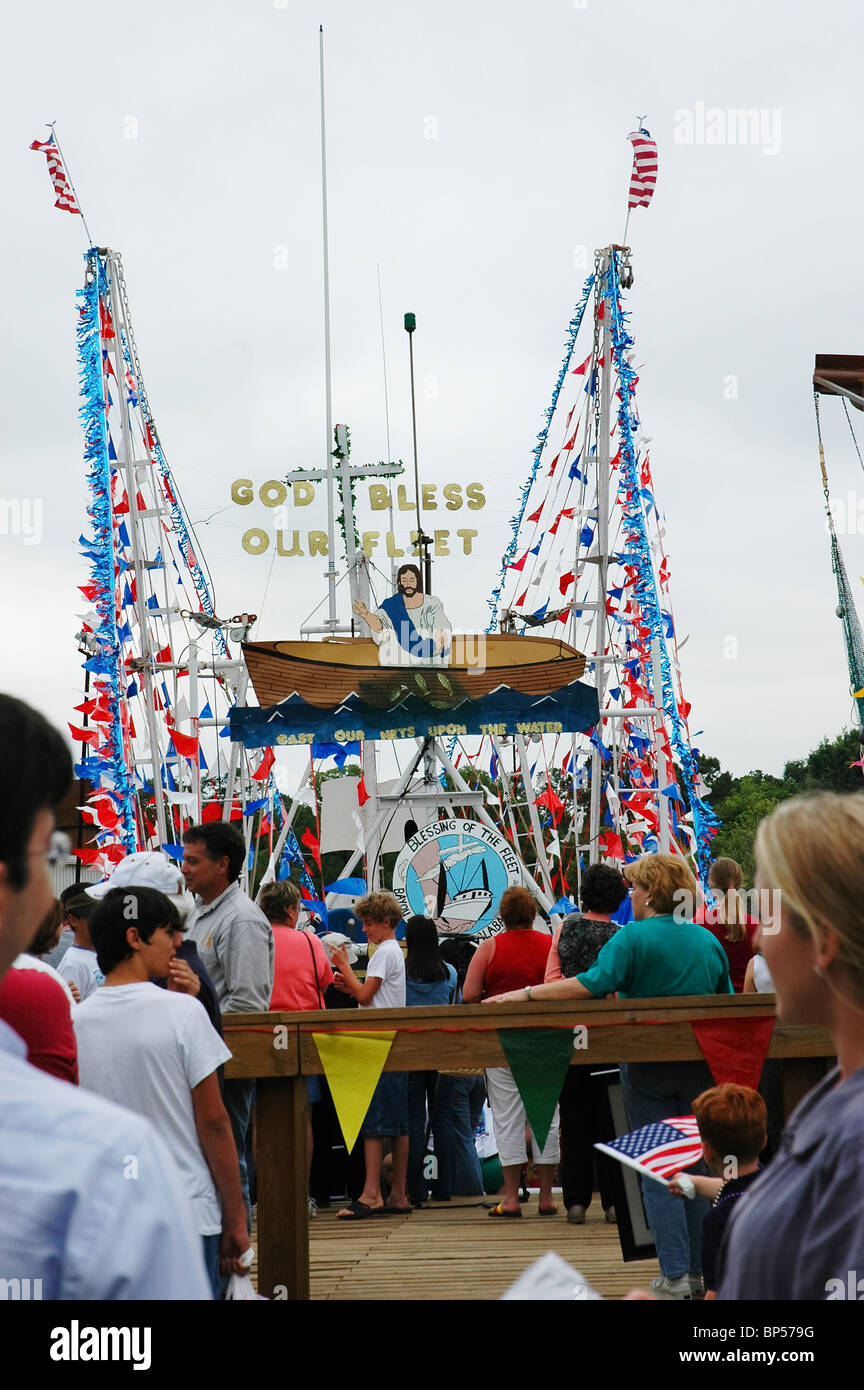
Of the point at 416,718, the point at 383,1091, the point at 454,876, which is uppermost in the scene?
the point at 416,718

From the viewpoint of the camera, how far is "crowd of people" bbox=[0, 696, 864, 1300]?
124cm

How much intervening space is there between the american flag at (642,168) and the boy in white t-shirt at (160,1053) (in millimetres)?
13201

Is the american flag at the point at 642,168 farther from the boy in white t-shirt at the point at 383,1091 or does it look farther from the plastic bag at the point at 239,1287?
the plastic bag at the point at 239,1287

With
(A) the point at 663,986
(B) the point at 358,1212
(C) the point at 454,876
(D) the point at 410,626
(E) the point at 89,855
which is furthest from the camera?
(D) the point at 410,626

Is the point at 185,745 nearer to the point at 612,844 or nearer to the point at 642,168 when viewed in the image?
the point at 612,844

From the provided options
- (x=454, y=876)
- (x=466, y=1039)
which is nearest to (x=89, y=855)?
(x=454, y=876)

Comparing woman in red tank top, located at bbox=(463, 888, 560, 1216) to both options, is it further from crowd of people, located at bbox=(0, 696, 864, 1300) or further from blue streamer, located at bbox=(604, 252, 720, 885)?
blue streamer, located at bbox=(604, 252, 720, 885)

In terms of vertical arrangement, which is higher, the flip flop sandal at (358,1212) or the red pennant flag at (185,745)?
the red pennant flag at (185,745)

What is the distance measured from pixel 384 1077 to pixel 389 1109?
19 centimetres

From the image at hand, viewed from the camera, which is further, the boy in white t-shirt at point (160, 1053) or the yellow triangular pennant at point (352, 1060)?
the yellow triangular pennant at point (352, 1060)

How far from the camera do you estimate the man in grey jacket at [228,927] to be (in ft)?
18.4

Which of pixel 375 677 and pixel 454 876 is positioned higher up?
pixel 375 677

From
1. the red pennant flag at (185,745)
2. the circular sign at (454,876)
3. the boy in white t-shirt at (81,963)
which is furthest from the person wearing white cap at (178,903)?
the red pennant flag at (185,745)

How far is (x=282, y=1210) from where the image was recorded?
530 cm
